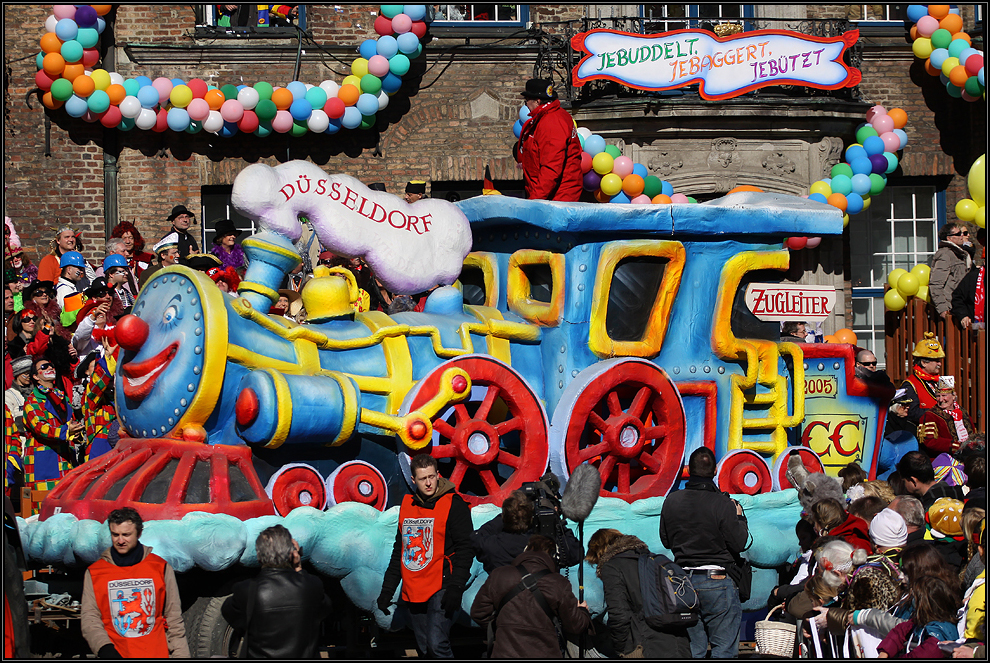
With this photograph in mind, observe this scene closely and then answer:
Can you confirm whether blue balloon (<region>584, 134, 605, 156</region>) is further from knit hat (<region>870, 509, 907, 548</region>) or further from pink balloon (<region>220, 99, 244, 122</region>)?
knit hat (<region>870, 509, 907, 548</region>)

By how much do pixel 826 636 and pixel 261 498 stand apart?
282 cm

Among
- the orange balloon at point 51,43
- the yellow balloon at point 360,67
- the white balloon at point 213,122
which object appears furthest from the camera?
the yellow balloon at point 360,67

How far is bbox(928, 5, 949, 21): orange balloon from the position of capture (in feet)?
44.4

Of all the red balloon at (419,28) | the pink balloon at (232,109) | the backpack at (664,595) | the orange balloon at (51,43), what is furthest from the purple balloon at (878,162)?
the backpack at (664,595)

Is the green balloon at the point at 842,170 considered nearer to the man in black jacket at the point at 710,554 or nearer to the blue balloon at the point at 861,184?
the blue balloon at the point at 861,184

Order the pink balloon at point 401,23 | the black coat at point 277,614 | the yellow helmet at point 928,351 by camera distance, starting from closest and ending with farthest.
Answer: the black coat at point 277,614 < the yellow helmet at point 928,351 < the pink balloon at point 401,23

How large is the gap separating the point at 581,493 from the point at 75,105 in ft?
25.2

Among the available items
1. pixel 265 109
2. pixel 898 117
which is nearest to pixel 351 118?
pixel 265 109

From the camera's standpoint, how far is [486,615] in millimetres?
5668

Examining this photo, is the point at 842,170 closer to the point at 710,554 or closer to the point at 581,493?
the point at 581,493

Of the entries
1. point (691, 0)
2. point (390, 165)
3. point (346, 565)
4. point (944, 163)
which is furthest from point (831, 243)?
point (346, 565)

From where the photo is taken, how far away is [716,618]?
641 centimetres

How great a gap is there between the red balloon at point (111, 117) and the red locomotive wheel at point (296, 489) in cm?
672

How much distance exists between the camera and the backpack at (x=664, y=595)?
5957mm
